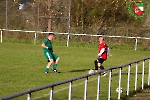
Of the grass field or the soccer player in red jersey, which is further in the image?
the soccer player in red jersey

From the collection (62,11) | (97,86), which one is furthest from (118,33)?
(97,86)

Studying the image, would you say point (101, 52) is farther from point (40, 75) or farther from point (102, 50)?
point (40, 75)

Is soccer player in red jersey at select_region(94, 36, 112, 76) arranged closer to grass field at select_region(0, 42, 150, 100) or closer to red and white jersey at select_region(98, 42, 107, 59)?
red and white jersey at select_region(98, 42, 107, 59)

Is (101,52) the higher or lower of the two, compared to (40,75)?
higher

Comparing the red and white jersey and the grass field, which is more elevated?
the red and white jersey

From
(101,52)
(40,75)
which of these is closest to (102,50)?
(101,52)

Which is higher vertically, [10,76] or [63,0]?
[63,0]

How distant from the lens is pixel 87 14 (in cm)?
5091

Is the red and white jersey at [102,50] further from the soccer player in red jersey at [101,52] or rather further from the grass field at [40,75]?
the grass field at [40,75]

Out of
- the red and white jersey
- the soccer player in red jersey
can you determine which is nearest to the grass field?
the soccer player in red jersey

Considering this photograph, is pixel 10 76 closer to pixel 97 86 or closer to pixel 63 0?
pixel 97 86

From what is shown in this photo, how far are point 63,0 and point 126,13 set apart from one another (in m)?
7.60

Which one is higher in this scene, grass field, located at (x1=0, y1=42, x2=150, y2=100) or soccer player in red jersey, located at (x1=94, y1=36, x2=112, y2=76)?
soccer player in red jersey, located at (x1=94, y1=36, x2=112, y2=76)

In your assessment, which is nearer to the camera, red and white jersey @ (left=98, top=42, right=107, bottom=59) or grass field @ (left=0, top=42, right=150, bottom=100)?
grass field @ (left=0, top=42, right=150, bottom=100)
